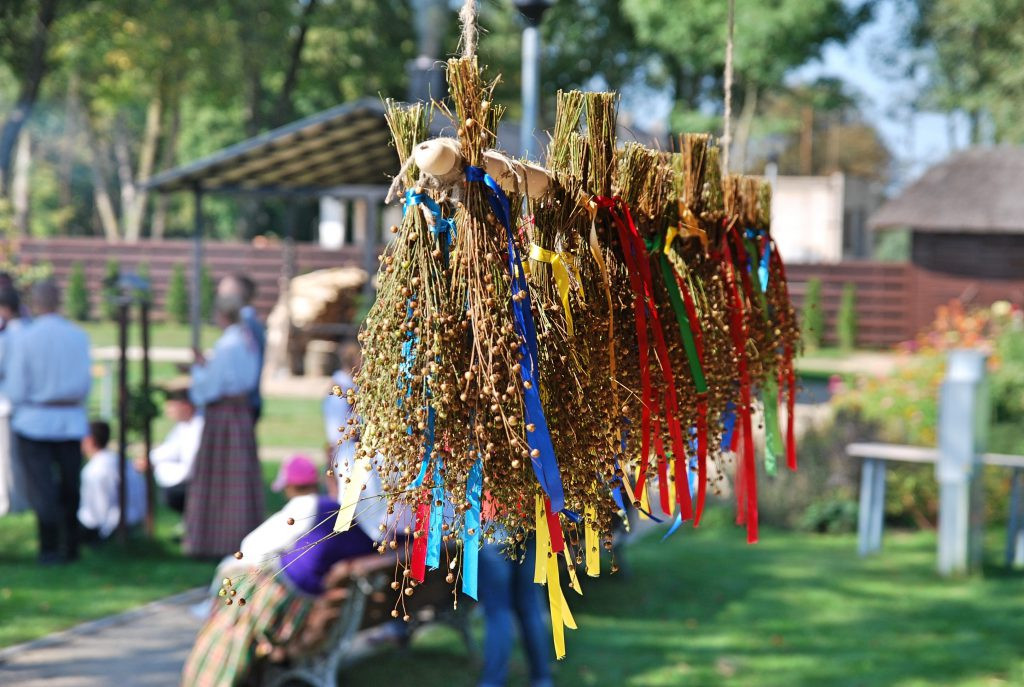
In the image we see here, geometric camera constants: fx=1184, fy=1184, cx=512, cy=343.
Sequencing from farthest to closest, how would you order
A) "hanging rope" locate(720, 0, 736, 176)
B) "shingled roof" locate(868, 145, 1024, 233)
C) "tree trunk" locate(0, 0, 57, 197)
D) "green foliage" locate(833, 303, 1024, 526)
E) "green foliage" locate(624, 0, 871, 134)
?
"shingled roof" locate(868, 145, 1024, 233)
"green foliage" locate(624, 0, 871, 134)
"tree trunk" locate(0, 0, 57, 197)
"green foliage" locate(833, 303, 1024, 526)
"hanging rope" locate(720, 0, 736, 176)

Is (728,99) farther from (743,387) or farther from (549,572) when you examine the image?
(549,572)

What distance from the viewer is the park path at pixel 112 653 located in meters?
5.57

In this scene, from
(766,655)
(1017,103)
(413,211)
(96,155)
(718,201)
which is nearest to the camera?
(413,211)

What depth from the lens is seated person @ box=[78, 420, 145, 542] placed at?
8.23 m

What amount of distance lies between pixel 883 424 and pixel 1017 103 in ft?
63.1

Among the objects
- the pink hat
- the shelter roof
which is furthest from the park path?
the shelter roof

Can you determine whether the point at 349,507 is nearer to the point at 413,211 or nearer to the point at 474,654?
the point at 413,211

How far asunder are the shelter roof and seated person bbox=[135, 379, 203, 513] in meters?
1.87

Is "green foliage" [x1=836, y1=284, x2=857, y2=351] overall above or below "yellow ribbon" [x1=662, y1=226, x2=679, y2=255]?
below

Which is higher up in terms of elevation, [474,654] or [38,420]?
[38,420]

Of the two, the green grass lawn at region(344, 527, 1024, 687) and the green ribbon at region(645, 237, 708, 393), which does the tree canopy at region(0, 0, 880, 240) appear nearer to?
the green grass lawn at region(344, 527, 1024, 687)

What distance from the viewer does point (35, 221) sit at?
149 ft

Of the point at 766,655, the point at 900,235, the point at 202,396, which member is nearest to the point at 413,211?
the point at 766,655

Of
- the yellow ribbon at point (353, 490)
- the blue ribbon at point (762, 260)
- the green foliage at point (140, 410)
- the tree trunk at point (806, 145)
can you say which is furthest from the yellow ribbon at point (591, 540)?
the tree trunk at point (806, 145)
